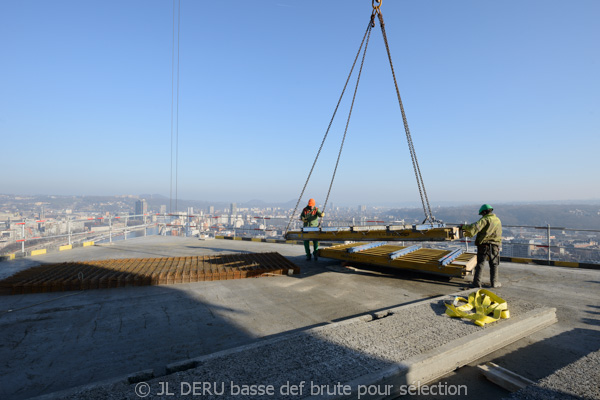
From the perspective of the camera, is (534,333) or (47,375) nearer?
(47,375)

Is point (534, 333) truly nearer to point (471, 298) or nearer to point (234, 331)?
point (471, 298)

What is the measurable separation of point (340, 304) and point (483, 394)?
2597 millimetres

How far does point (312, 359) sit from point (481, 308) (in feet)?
8.79

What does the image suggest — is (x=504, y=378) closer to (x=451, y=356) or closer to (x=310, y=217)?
(x=451, y=356)

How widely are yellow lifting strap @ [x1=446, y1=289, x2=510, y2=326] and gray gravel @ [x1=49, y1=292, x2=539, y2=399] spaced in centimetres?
11

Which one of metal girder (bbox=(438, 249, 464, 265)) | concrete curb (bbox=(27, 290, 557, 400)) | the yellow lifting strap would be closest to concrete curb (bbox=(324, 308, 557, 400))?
concrete curb (bbox=(27, 290, 557, 400))

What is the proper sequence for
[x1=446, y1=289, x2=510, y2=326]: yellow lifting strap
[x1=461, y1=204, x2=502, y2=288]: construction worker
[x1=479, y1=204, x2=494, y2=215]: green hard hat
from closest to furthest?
[x1=446, y1=289, x2=510, y2=326]: yellow lifting strap < [x1=461, y1=204, x2=502, y2=288]: construction worker < [x1=479, y1=204, x2=494, y2=215]: green hard hat

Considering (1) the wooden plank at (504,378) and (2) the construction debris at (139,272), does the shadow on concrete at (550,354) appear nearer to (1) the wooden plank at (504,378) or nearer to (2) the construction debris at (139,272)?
(1) the wooden plank at (504,378)

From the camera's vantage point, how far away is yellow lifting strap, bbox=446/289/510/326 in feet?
11.8

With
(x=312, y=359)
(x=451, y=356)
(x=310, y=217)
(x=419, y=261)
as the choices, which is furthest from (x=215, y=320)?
(x=310, y=217)

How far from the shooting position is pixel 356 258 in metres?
7.68

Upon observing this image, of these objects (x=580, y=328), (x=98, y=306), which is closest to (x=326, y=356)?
(x=580, y=328)

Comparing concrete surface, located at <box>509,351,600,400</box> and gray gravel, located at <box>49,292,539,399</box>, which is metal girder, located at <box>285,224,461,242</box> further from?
concrete surface, located at <box>509,351,600,400</box>

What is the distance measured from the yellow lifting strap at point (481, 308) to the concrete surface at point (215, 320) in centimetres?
36
